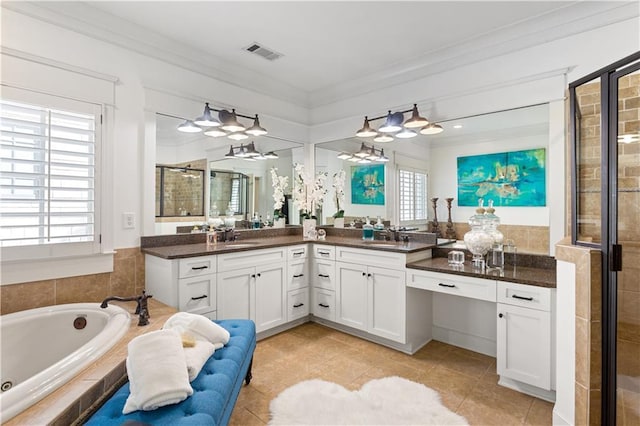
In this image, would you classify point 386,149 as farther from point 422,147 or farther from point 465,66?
point 465,66

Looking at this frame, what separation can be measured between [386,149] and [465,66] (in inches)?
42.6

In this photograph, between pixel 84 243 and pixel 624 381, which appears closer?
pixel 624 381

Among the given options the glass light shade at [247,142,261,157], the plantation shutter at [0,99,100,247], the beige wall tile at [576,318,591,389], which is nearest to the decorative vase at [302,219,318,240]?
the glass light shade at [247,142,261,157]

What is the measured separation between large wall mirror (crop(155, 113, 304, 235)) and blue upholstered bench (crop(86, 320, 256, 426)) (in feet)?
5.48

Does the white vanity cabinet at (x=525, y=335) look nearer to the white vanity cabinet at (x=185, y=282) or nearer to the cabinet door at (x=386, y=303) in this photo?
the cabinet door at (x=386, y=303)

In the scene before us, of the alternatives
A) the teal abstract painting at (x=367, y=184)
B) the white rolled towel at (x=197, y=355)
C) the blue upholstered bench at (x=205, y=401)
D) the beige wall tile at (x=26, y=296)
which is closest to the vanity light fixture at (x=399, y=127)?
the teal abstract painting at (x=367, y=184)

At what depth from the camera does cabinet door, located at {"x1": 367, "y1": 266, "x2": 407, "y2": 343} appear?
287 cm

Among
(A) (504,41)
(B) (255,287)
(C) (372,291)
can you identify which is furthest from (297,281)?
(A) (504,41)

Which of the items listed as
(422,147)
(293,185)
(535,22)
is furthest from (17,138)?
(535,22)

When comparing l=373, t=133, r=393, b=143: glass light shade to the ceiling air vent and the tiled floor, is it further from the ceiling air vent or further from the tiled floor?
the tiled floor

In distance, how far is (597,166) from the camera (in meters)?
1.74

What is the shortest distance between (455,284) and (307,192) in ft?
7.06

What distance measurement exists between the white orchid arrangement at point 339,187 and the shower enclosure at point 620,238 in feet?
8.64

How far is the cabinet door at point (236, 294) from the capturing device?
9.24 ft
